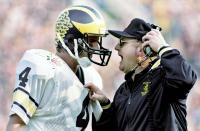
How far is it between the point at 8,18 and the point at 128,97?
398cm

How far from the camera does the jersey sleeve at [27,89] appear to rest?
2252mm

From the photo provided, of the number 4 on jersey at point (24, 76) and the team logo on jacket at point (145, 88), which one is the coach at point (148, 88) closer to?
the team logo on jacket at point (145, 88)

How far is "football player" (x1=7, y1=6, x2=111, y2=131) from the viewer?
229cm

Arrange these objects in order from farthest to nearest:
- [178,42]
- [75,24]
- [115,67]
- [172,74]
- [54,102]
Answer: [178,42] < [115,67] < [75,24] < [54,102] < [172,74]

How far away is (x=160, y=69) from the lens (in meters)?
2.44

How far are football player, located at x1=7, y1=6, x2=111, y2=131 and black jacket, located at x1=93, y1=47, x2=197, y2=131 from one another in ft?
0.49

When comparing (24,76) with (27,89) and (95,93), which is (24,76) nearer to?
(27,89)

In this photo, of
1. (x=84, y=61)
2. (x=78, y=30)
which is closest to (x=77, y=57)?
(x=84, y=61)

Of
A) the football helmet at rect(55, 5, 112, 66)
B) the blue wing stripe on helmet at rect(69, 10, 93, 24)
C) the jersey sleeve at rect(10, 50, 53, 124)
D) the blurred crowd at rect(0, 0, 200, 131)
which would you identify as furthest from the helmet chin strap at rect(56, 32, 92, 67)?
the blurred crowd at rect(0, 0, 200, 131)

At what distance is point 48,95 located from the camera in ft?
7.76

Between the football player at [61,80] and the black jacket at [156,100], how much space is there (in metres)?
0.15

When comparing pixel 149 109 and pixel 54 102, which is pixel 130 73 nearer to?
pixel 149 109

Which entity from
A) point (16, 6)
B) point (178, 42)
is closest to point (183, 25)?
point (178, 42)

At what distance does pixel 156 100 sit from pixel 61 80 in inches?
22.1
